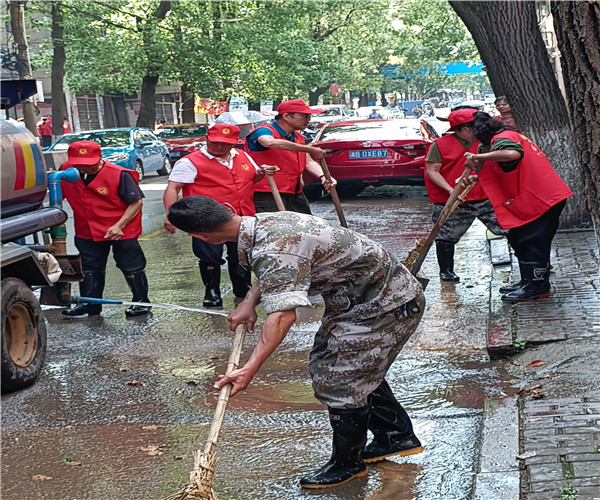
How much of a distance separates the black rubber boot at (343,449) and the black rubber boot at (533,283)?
3.48m

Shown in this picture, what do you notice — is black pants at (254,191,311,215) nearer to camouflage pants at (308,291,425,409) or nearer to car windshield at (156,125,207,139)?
camouflage pants at (308,291,425,409)

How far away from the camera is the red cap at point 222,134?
25.2 ft

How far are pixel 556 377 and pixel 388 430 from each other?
142 cm

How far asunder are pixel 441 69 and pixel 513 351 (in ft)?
→ 213

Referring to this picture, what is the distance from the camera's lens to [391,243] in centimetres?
1112

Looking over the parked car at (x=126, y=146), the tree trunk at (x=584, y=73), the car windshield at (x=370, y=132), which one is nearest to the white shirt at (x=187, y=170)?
the tree trunk at (x=584, y=73)

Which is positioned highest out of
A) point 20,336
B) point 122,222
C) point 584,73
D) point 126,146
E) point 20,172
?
point 584,73

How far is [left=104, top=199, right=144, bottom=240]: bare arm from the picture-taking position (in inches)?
306

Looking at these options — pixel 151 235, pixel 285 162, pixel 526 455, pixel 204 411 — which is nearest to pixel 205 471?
pixel 526 455

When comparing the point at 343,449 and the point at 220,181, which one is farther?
the point at 220,181

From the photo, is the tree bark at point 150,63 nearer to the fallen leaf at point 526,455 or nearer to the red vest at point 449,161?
the red vest at point 449,161

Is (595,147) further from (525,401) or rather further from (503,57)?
(503,57)

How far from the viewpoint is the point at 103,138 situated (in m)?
A: 23.2

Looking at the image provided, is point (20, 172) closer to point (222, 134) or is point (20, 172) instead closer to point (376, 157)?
point (222, 134)
